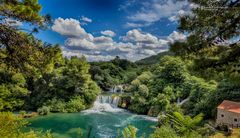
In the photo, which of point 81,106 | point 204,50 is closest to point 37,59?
point 204,50

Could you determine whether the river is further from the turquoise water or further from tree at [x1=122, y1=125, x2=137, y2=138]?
tree at [x1=122, y1=125, x2=137, y2=138]

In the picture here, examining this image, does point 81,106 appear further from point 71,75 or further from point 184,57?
point 184,57

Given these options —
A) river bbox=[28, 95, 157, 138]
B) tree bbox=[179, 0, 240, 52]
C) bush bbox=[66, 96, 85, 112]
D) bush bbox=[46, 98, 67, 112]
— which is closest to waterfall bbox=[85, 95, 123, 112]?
river bbox=[28, 95, 157, 138]

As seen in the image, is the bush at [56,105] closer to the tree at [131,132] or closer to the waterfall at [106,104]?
the waterfall at [106,104]

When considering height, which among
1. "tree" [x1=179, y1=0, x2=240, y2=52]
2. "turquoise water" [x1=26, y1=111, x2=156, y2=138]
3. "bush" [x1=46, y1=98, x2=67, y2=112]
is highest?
"tree" [x1=179, y1=0, x2=240, y2=52]

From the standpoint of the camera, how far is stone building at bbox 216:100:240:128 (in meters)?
19.0

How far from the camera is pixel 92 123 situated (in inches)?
950

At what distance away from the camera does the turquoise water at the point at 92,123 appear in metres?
20.7

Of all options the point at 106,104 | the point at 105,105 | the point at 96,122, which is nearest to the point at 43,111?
the point at 96,122

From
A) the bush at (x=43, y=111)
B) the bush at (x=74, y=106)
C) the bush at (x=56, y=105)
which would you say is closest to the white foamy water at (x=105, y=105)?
the bush at (x=74, y=106)

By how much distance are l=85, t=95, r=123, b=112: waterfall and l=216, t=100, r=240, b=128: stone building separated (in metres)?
14.1

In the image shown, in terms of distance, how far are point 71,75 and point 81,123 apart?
966 centimetres

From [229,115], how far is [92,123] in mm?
12651

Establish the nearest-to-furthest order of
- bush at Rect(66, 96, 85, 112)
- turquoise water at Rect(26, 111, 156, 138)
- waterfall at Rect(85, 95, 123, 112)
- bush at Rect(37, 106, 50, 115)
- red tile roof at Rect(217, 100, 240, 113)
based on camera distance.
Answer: red tile roof at Rect(217, 100, 240, 113) → turquoise water at Rect(26, 111, 156, 138) → bush at Rect(37, 106, 50, 115) → bush at Rect(66, 96, 85, 112) → waterfall at Rect(85, 95, 123, 112)
